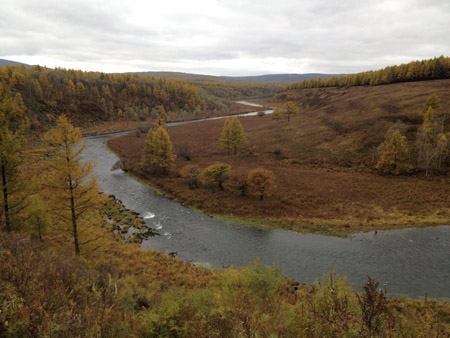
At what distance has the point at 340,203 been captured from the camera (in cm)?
4122

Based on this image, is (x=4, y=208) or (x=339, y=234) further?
(x=339, y=234)

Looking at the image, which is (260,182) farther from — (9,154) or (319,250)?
(9,154)

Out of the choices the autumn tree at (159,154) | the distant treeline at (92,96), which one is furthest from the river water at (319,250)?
the distant treeline at (92,96)

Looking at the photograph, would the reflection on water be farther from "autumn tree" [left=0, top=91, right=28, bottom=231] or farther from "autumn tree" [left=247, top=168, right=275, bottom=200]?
"autumn tree" [left=0, top=91, right=28, bottom=231]

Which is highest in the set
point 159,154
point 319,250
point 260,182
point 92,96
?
point 92,96

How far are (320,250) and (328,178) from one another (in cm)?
2462

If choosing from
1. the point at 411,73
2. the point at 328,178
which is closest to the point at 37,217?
the point at 328,178

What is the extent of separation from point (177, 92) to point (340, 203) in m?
166

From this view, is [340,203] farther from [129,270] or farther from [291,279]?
[129,270]

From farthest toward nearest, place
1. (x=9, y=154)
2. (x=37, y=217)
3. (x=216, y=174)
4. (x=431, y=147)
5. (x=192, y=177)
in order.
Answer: (x=431, y=147) → (x=192, y=177) → (x=216, y=174) → (x=37, y=217) → (x=9, y=154)

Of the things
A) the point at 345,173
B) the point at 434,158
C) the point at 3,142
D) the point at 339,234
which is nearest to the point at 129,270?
the point at 3,142

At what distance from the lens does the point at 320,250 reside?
30047mm

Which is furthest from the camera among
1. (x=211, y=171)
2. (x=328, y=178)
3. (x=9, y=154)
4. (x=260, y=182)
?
(x=328, y=178)

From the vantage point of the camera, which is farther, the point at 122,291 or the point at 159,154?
the point at 159,154
